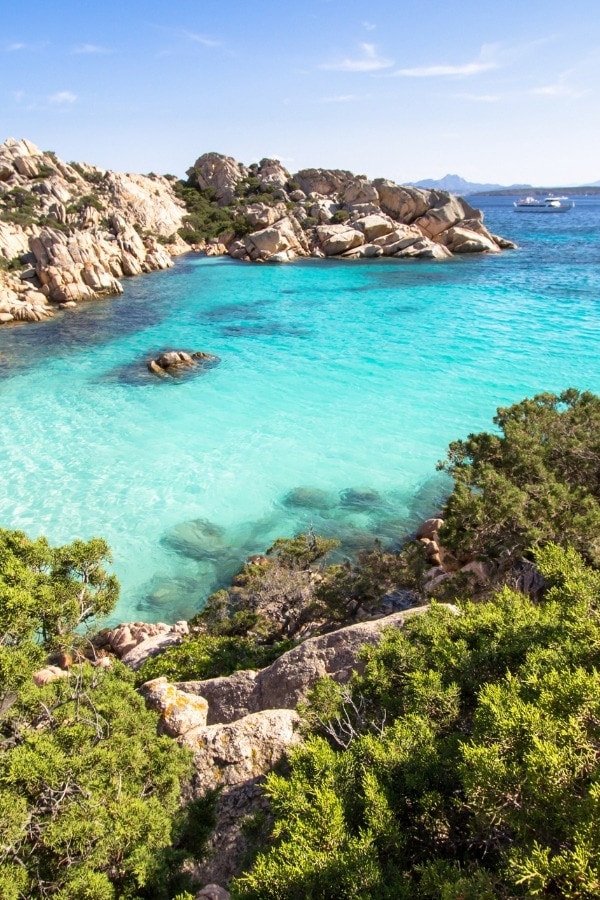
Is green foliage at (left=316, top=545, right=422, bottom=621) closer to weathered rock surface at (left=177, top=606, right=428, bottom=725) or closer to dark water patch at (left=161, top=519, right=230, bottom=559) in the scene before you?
weathered rock surface at (left=177, top=606, right=428, bottom=725)

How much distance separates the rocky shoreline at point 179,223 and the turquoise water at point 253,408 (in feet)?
20.2

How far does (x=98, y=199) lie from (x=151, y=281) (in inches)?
949

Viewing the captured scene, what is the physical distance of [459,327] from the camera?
36938 millimetres

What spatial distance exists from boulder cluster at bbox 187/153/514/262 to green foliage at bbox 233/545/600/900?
61660 mm

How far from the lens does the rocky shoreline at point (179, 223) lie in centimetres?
4669

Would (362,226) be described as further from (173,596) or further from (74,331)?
(173,596)

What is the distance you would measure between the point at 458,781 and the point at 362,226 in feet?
225

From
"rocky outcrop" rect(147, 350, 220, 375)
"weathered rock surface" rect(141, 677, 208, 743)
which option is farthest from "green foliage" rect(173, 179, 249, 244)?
"weathered rock surface" rect(141, 677, 208, 743)

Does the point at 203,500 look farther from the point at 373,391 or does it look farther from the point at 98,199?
the point at 98,199

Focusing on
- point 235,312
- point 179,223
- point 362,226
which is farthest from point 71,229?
point 362,226

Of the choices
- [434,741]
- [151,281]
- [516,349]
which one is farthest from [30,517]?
[151,281]

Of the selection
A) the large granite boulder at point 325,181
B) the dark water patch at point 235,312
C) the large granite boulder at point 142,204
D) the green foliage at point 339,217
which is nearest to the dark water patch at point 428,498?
the dark water patch at point 235,312

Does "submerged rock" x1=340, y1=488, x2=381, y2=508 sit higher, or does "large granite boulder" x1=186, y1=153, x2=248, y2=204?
"large granite boulder" x1=186, y1=153, x2=248, y2=204

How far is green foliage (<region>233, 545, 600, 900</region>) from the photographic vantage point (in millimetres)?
3855
